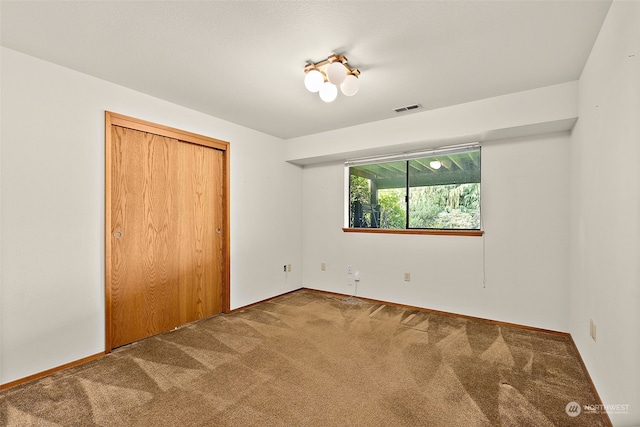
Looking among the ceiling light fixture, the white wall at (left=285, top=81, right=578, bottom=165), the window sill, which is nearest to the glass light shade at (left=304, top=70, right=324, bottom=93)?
the ceiling light fixture

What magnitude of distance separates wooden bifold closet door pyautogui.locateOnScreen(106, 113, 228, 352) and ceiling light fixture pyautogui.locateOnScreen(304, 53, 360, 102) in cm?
173

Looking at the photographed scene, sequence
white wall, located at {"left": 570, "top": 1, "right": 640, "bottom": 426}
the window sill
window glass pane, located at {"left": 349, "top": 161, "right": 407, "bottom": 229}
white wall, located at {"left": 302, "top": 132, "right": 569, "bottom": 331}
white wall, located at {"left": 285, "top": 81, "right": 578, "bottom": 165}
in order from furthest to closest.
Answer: window glass pane, located at {"left": 349, "top": 161, "right": 407, "bottom": 229}, the window sill, white wall, located at {"left": 302, "top": 132, "right": 569, "bottom": 331}, white wall, located at {"left": 285, "top": 81, "right": 578, "bottom": 165}, white wall, located at {"left": 570, "top": 1, "right": 640, "bottom": 426}

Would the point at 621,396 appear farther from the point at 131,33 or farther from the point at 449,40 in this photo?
the point at 131,33

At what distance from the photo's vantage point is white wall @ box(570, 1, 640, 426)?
134 centimetres

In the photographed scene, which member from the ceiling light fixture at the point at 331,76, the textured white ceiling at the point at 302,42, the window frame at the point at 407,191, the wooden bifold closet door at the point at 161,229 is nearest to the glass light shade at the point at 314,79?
the ceiling light fixture at the point at 331,76

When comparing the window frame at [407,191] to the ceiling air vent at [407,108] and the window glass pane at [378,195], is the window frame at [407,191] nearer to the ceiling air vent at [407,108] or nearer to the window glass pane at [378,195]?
the window glass pane at [378,195]

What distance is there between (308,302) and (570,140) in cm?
350

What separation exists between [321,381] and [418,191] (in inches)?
104

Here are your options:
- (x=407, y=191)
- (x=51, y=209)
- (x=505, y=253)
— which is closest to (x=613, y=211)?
(x=505, y=253)

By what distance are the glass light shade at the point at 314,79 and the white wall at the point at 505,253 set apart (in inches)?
87.3

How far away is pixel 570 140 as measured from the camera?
2855 millimetres

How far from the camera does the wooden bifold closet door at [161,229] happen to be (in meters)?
2.66

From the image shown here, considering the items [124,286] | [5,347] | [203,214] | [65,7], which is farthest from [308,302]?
[65,7]

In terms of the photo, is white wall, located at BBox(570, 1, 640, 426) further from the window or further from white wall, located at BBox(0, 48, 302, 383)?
white wall, located at BBox(0, 48, 302, 383)
